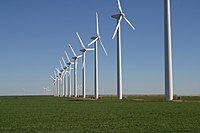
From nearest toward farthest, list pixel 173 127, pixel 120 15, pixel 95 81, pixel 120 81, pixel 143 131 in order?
pixel 143 131 → pixel 173 127 → pixel 120 81 → pixel 120 15 → pixel 95 81

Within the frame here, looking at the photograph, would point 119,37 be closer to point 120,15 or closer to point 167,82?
point 120,15

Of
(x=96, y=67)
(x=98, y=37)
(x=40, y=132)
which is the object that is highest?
(x=98, y=37)

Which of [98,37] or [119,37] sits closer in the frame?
[119,37]

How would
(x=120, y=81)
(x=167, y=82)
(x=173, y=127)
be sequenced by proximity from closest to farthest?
1. (x=173, y=127)
2. (x=167, y=82)
3. (x=120, y=81)

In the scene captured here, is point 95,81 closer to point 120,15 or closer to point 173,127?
point 120,15

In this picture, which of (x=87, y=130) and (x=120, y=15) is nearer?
(x=87, y=130)

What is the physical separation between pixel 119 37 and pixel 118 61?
4.58m

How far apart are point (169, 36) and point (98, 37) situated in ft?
119

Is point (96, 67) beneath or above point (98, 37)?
beneath

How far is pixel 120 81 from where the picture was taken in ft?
229

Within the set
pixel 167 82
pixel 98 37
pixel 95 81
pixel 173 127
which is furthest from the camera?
pixel 98 37

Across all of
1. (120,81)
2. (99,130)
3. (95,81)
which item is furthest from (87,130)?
(95,81)

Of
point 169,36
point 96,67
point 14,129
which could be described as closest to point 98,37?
point 96,67

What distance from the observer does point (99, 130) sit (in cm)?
1770
